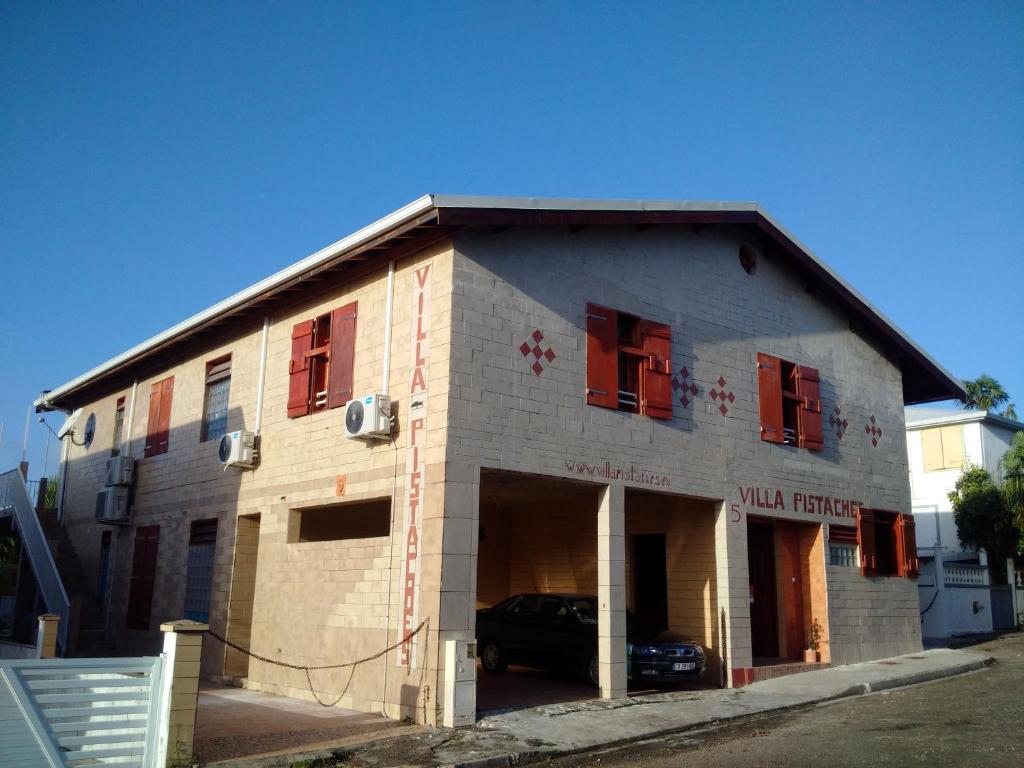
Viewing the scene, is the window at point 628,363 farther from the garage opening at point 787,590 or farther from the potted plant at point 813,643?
the potted plant at point 813,643

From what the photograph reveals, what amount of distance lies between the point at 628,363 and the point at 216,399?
A: 29.0 feet

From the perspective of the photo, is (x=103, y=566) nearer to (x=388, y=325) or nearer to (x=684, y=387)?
(x=388, y=325)

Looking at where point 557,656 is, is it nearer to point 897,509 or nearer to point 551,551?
point 551,551

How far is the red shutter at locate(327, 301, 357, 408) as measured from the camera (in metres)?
14.3

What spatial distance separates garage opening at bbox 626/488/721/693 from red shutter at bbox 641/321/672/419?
4.57ft

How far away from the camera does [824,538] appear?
1752cm

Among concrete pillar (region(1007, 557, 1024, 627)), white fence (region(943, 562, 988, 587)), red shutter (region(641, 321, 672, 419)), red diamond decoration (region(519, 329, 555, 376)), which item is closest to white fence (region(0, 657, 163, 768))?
red diamond decoration (region(519, 329, 555, 376))

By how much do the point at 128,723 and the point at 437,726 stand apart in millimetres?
3966

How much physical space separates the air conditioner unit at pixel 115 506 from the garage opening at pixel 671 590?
11432 mm

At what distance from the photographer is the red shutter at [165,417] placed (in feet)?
64.1

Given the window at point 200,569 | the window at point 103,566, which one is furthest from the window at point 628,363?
the window at point 103,566

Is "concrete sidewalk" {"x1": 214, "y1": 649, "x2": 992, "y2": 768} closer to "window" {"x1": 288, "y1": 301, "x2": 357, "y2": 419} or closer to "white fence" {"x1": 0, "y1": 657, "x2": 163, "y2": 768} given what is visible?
"white fence" {"x1": 0, "y1": 657, "x2": 163, "y2": 768}

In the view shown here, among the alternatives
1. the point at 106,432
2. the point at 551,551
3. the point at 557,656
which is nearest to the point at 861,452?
the point at 551,551

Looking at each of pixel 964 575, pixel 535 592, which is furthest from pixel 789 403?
pixel 964 575
